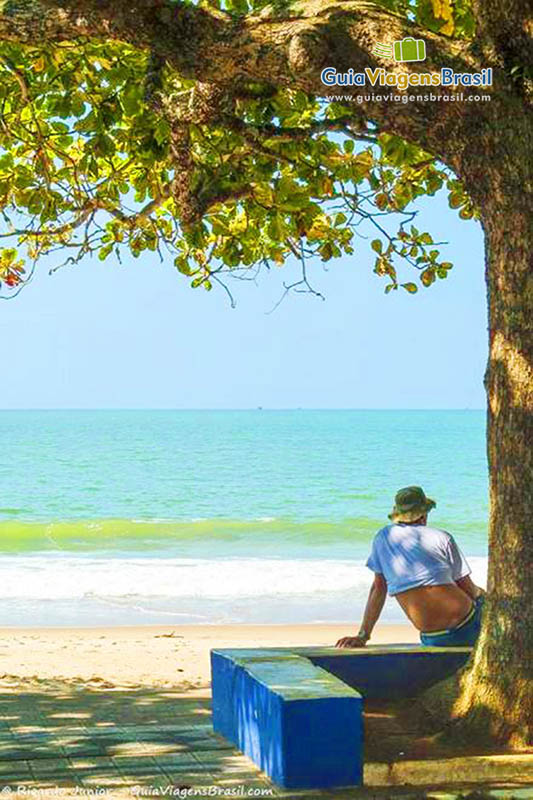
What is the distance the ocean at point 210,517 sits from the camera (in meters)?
20.4

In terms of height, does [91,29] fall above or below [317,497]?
above

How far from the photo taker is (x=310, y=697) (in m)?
5.41

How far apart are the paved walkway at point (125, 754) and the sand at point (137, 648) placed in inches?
68.8

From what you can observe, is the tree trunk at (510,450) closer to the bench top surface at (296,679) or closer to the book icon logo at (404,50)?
the book icon logo at (404,50)

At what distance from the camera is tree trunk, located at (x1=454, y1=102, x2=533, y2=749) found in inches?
231

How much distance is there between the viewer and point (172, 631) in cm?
1588

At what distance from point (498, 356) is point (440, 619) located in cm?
164

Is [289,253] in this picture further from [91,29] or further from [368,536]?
[368,536]

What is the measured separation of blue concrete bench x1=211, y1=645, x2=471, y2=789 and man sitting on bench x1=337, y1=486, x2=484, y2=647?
13cm

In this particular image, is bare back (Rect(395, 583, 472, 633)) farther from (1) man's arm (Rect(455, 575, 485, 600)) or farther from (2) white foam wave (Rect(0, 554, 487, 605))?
(2) white foam wave (Rect(0, 554, 487, 605))

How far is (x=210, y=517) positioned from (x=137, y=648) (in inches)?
1101

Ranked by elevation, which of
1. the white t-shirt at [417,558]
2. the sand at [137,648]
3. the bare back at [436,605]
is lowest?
the sand at [137,648]

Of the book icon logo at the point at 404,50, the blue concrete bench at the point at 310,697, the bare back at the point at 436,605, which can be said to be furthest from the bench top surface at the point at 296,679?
the book icon logo at the point at 404,50

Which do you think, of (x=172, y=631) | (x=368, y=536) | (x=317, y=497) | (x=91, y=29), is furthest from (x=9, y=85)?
(x=317, y=497)
